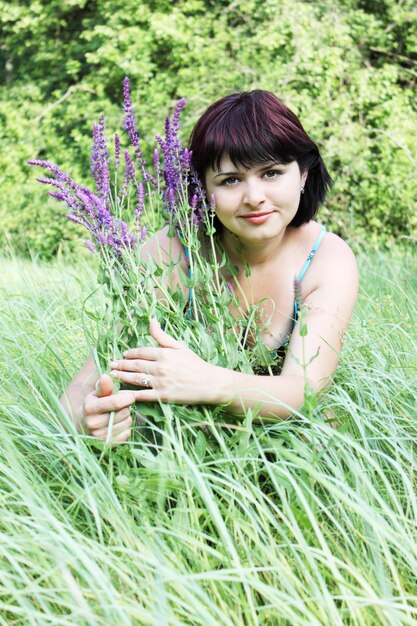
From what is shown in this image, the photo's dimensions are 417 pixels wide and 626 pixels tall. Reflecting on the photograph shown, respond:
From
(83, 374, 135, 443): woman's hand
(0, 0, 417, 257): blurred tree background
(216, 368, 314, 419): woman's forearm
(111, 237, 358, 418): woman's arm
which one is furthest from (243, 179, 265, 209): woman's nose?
(0, 0, 417, 257): blurred tree background

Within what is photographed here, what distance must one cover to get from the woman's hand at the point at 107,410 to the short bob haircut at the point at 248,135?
72 cm

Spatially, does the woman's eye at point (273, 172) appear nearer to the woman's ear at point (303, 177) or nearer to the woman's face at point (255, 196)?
the woman's face at point (255, 196)

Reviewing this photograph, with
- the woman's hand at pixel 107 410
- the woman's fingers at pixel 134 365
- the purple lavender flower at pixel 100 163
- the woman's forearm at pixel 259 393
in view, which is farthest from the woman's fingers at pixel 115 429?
the purple lavender flower at pixel 100 163

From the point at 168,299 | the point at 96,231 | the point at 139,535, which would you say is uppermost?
the point at 96,231

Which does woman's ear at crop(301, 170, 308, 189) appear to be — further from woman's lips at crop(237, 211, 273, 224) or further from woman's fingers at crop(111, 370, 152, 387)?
woman's fingers at crop(111, 370, 152, 387)

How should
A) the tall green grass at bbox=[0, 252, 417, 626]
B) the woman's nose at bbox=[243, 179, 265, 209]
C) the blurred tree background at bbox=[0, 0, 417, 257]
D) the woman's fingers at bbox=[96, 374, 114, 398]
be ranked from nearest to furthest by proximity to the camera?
the tall green grass at bbox=[0, 252, 417, 626]
the woman's fingers at bbox=[96, 374, 114, 398]
the woman's nose at bbox=[243, 179, 265, 209]
the blurred tree background at bbox=[0, 0, 417, 257]

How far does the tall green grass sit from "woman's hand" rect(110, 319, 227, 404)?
0.05m

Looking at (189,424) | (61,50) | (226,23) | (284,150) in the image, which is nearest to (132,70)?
(226,23)

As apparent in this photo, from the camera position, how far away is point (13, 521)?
1.44m

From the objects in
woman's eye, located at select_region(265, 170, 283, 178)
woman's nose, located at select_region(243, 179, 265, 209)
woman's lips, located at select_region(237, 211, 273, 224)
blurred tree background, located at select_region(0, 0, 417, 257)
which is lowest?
blurred tree background, located at select_region(0, 0, 417, 257)

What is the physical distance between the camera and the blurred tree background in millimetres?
6801

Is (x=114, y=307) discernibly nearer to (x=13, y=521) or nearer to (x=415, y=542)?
(x=13, y=521)

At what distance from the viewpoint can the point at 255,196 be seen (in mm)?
1937

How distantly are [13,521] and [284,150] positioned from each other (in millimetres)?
1188
